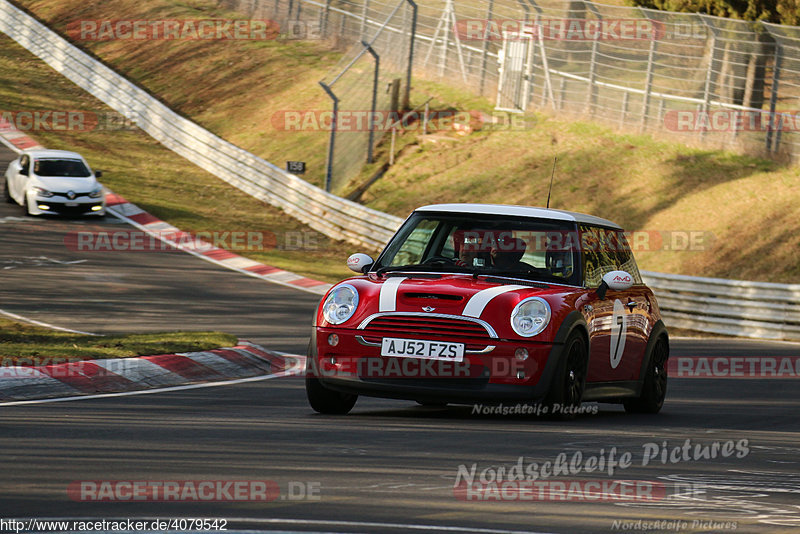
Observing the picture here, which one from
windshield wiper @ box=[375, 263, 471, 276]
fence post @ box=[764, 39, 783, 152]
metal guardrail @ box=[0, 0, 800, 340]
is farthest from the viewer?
fence post @ box=[764, 39, 783, 152]

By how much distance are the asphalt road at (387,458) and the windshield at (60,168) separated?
59.7ft

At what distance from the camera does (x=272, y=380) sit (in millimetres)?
11953

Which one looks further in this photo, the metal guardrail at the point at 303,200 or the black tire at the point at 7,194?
the black tire at the point at 7,194

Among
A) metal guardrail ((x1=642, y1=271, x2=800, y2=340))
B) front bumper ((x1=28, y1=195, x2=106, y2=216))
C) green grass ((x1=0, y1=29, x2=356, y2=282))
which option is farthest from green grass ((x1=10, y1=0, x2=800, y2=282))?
metal guardrail ((x1=642, y1=271, x2=800, y2=340))

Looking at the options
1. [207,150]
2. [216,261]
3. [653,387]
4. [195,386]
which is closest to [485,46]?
[207,150]

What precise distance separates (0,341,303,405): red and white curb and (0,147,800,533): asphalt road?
1.58 feet

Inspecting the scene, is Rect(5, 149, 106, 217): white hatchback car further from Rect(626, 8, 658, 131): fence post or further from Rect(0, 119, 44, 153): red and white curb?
Rect(626, 8, 658, 131): fence post

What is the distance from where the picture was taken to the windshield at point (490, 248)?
972 cm

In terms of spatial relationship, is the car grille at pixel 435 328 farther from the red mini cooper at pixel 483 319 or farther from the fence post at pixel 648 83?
the fence post at pixel 648 83

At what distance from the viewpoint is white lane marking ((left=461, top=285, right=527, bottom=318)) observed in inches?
346


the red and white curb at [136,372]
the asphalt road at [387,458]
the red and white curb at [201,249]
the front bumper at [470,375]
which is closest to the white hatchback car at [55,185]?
the red and white curb at [201,249]

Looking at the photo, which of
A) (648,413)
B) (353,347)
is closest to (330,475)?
(353,347)

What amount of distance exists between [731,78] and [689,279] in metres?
8.82

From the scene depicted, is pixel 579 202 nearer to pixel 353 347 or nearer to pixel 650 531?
pixel 353 347
